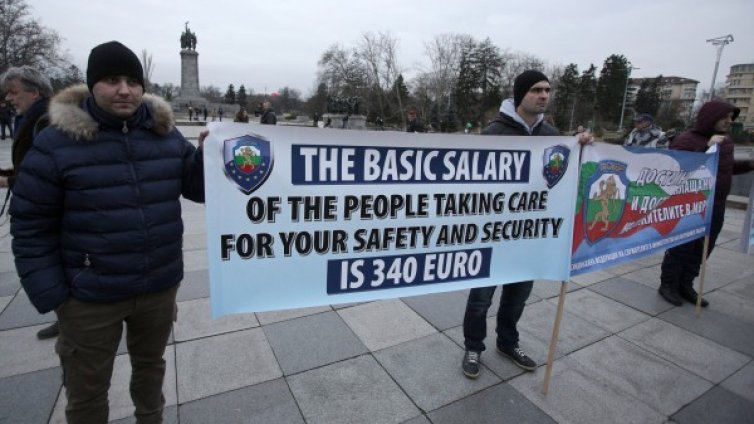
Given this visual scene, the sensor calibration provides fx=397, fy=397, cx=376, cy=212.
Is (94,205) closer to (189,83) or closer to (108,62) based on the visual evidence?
(108,62)

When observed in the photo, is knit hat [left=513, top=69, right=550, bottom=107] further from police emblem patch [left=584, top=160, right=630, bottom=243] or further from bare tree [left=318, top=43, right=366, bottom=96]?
bare tree [left=318, top=43, right=366, bottom=96]

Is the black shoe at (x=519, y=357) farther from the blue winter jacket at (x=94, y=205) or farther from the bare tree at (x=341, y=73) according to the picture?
Answer: the bare tree at (x=341, y=73)

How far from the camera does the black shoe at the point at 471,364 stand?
109 inches

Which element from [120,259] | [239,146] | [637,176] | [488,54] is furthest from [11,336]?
[488,54]

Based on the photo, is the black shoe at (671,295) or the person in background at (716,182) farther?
the black shoe at (671,295)

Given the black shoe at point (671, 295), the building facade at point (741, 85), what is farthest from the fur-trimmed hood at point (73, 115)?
the building facade at point (741, 85)

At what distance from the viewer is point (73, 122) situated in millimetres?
1547

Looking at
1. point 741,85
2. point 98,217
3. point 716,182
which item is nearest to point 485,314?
point 98,217

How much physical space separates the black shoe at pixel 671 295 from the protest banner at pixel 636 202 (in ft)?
2.15

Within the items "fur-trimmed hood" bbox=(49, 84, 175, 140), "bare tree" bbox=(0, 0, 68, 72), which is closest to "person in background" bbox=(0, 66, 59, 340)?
"fur-trimmed hood" bbox=(49, 84, 175, 140)

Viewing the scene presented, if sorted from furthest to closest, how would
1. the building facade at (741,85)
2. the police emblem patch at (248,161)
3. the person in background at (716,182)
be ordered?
the building facade at (741,85)
the person in background at (716,182)
the police emblem patch at (248,161)

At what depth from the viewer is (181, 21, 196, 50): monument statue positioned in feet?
141

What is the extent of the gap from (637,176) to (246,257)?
9.81 ft

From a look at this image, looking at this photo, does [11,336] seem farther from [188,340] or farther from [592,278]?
[592,278]
